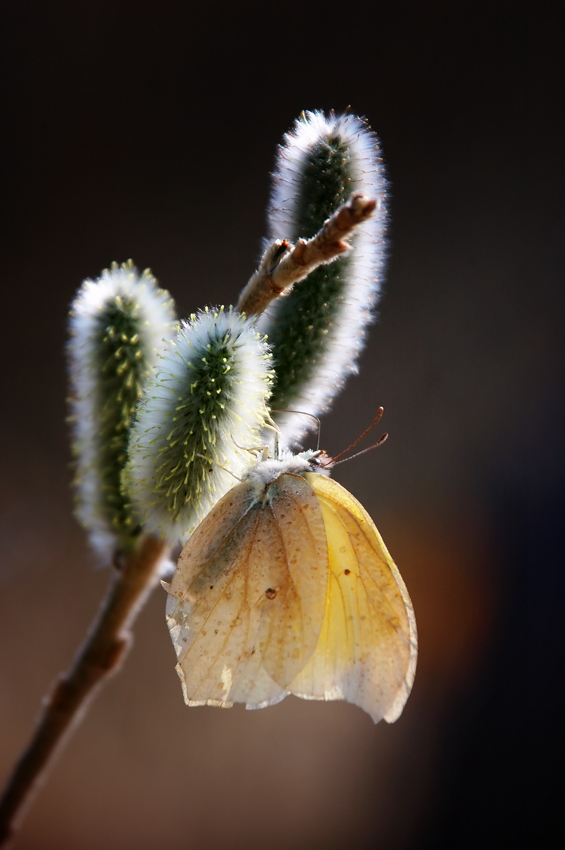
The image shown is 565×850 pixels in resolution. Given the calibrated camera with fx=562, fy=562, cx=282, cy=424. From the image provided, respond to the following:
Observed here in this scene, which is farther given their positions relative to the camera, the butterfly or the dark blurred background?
the dark blurred background

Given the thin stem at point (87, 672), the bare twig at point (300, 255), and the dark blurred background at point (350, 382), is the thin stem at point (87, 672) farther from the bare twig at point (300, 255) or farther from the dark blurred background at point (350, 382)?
the dark blurred background at point (350, 382)

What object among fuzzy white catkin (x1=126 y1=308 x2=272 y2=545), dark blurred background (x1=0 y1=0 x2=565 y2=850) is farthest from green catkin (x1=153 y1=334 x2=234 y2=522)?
dark blurred background (x1=0 y1=0 x2=565 y2=850)

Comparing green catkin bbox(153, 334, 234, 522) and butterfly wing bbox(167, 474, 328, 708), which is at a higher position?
green catkin bbox(153, 334, 234, 522)

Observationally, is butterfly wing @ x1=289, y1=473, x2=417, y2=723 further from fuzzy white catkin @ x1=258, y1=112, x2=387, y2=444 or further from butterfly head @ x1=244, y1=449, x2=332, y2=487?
fuzzy white catkin @ x1=258, y1=112, x2=387, y2=444

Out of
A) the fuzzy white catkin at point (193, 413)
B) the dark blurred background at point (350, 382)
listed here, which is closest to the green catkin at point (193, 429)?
the fuzzy white catkin at point (193, 413)

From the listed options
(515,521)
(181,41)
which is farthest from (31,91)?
(515,521)

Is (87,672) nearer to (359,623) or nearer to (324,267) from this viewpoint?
(359,623)

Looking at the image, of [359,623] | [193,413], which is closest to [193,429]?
[193,413]
